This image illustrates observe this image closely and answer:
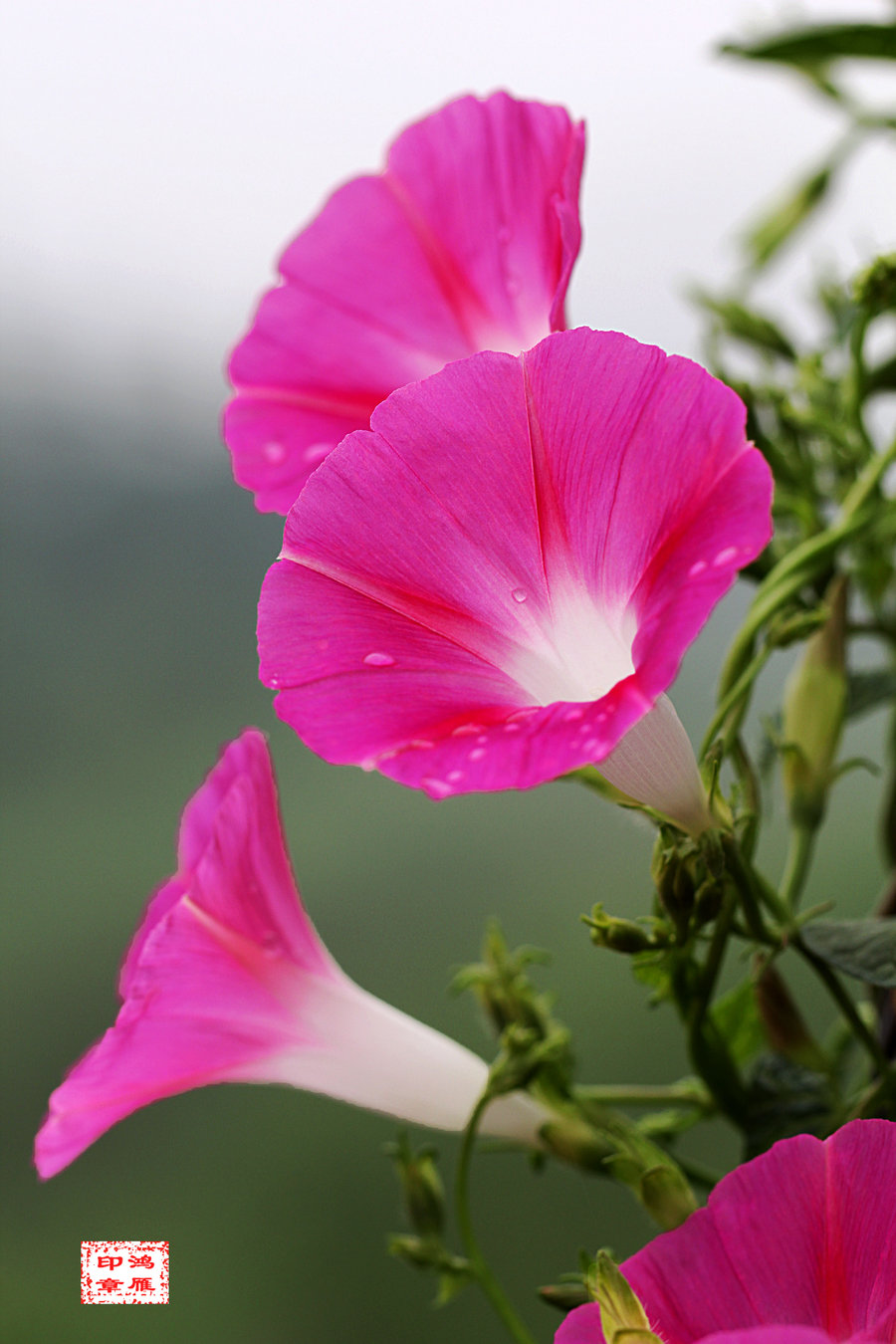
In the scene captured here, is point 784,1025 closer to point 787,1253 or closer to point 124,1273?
point 787,1253

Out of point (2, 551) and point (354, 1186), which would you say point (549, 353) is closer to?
point (354, 1186)

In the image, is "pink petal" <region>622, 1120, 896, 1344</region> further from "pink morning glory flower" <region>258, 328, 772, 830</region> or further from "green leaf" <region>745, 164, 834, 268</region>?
"green leaf" <region>745, 164, 834, 268</region>

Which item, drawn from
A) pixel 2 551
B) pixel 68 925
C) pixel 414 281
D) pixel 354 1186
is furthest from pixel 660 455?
pixel 2 551

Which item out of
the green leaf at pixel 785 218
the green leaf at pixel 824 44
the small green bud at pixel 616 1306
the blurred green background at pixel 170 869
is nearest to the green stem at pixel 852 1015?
the small green bud at pixel 616 1306

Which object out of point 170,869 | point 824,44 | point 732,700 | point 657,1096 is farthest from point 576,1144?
point 170,869

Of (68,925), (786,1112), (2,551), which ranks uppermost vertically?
(2,551)

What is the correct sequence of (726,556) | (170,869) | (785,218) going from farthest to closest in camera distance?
(170,869), (785,218), (726,556)

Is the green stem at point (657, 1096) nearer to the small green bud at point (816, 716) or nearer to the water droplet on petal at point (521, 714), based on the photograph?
the small green bud at point (816, 716)
